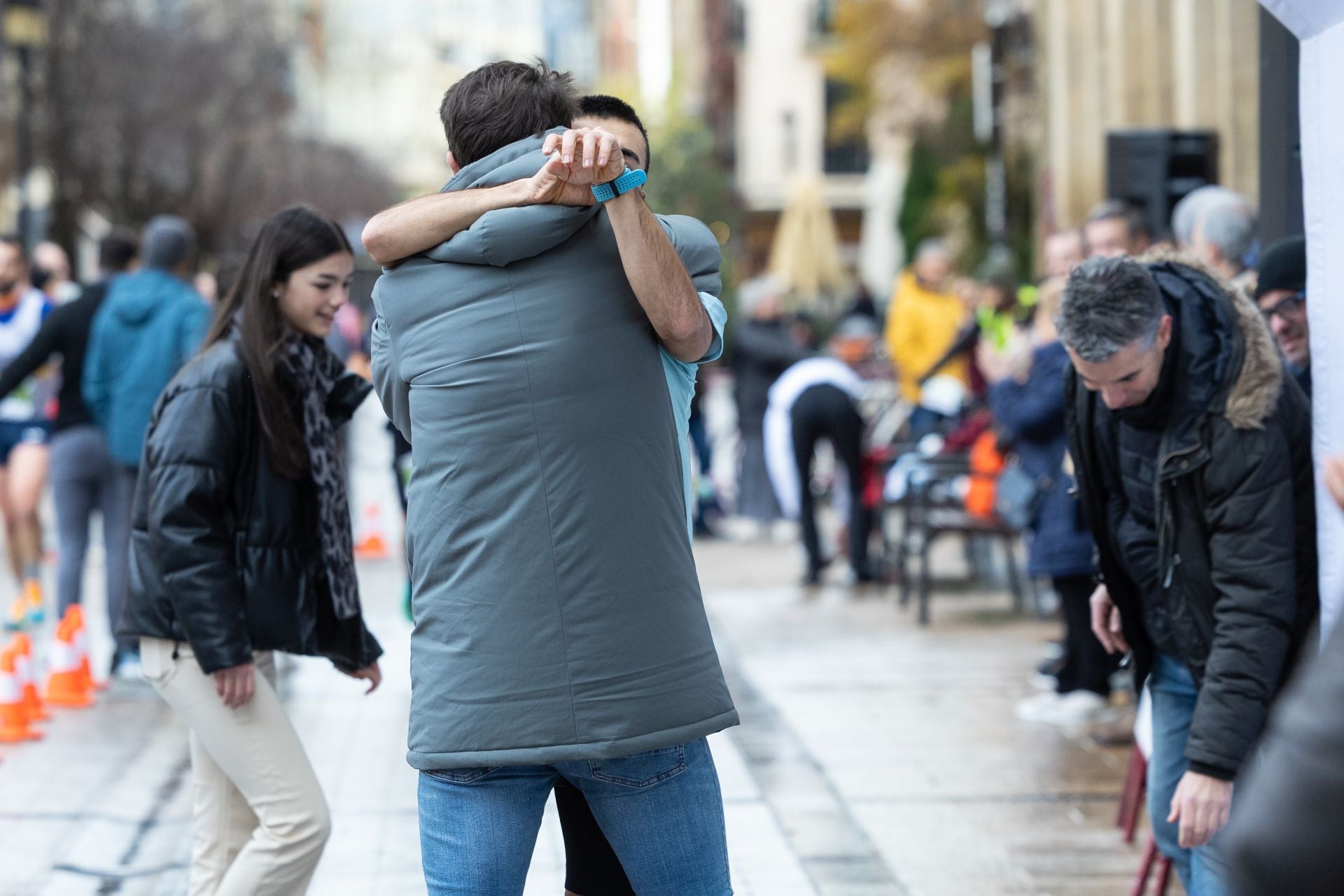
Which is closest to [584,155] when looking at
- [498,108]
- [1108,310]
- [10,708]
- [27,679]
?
[498,108]

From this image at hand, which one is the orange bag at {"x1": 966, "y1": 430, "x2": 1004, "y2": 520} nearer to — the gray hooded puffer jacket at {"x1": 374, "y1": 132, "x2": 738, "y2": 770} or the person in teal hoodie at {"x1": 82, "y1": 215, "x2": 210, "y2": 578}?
the person in teal hoodie at {"x1": 82, "y1": 215, "x2": 210, "y2": 578}

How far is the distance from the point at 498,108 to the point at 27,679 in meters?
5.25

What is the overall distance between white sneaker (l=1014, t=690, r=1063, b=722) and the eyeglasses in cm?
333

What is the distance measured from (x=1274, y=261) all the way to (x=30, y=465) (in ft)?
25.3

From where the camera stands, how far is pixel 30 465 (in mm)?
10102

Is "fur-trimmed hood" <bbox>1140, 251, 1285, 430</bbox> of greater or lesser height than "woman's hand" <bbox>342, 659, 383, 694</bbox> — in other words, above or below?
above

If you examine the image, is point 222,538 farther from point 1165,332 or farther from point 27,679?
A: point 27,679

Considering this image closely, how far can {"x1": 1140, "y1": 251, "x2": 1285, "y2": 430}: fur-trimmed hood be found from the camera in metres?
3.40

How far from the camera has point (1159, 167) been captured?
33.7 ft

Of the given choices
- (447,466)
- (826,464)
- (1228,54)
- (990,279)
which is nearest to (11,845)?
(447,466)

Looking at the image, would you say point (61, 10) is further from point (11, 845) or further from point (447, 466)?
point (447, 466)

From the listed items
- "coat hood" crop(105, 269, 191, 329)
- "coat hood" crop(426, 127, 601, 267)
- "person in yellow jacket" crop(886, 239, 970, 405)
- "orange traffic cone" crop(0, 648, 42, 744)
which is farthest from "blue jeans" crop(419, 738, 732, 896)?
"person in yellow jacket" crop(886, 239, 970, 405)

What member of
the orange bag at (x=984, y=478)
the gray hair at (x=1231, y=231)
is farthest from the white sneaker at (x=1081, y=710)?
the orange bag at (x=984, y=478)

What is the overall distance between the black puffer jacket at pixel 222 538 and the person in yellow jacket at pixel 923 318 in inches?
384
